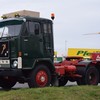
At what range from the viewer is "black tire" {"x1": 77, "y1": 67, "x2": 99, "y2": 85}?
57.1ft

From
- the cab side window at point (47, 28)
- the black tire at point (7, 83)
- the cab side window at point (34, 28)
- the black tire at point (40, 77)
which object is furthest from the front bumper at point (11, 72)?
the cab side window at point (47, 28)

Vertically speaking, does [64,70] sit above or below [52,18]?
below

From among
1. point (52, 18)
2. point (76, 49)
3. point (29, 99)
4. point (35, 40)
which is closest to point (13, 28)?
point (35, 40)

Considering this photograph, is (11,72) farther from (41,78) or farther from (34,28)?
(34,28)

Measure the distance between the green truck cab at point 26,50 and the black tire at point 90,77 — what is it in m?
2.30

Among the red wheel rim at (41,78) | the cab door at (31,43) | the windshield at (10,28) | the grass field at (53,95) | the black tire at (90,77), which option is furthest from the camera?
the black tire at (90,77)

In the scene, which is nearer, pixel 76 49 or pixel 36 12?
pixel 36 12

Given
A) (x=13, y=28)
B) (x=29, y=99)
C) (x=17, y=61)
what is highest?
(x=13, y=28)

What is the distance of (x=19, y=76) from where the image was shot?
48.3 feet

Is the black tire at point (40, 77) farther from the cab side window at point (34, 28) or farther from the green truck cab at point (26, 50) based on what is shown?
the cab side window at point (34, 28)

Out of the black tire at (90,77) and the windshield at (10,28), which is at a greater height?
the windshield at (10,28)

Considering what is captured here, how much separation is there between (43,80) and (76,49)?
40.4 metres

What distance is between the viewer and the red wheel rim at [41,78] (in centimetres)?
1502

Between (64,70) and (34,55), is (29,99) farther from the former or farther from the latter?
(64,70)
